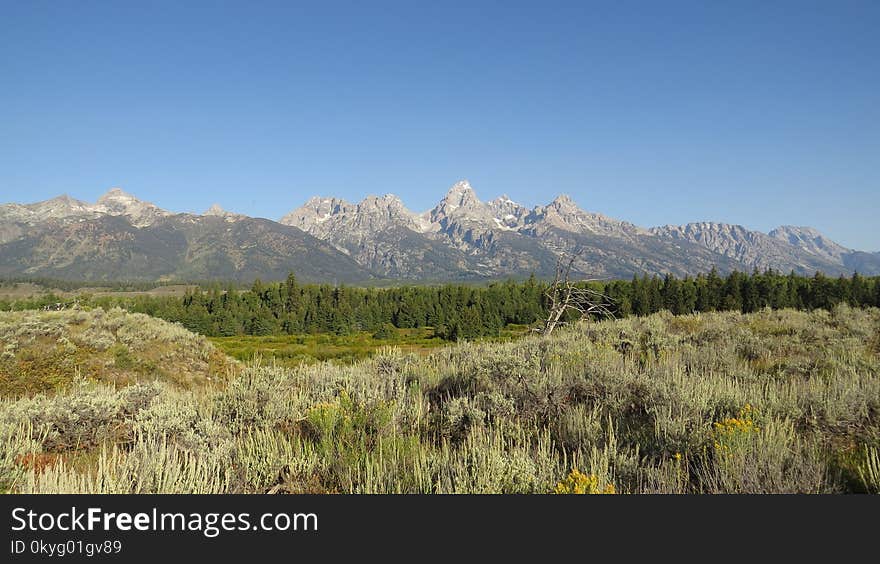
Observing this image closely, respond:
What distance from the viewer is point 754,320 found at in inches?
797

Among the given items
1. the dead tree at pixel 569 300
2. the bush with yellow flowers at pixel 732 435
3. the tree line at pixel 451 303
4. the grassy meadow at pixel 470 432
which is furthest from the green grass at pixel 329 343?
the bush with yellow flowers at pixel 732 435

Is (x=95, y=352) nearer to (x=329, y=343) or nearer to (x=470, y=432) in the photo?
(x=470, y=432)

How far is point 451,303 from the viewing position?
99875 mm

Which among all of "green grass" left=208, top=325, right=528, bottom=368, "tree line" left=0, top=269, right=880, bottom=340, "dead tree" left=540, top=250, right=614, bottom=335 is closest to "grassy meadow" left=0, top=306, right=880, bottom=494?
"dead tree" left=540, top=250, right=614, bottom=335

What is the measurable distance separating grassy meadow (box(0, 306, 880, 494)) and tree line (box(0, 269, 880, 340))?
60.7m

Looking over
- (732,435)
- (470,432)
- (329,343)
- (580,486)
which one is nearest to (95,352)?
(470,432)

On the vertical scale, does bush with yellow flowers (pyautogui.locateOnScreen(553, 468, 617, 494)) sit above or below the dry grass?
above

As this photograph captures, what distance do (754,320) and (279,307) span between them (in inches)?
3499

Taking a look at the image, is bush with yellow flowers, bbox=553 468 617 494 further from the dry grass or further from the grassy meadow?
the dry grass

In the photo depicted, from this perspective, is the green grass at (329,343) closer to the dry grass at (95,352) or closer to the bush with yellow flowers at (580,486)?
the dry grass at (95,352)

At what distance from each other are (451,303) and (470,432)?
310ft

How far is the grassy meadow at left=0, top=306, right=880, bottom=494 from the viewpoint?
383cm

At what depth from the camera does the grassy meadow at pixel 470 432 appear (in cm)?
383

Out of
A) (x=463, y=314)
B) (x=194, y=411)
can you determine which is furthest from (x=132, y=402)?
(x=463, y=314)
